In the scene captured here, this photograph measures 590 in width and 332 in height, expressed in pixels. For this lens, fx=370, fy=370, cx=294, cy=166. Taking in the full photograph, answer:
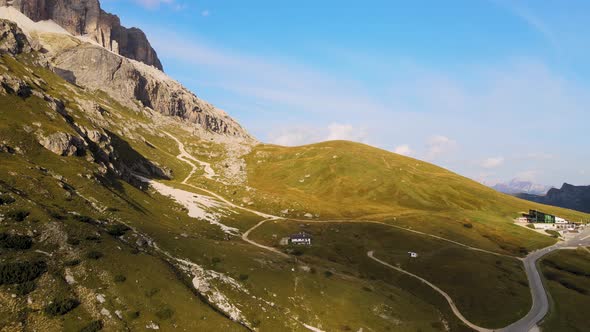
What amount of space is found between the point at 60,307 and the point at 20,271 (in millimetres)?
8767

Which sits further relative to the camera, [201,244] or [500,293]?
[500,293]

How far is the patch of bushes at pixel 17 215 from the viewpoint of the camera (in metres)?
64.9

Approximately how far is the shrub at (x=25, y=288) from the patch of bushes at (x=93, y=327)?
386 inches

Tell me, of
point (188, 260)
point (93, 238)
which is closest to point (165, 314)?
point (93, 238)

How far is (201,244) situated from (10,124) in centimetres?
7401

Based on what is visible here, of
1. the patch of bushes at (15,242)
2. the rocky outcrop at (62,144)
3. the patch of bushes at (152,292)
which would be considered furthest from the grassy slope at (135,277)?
the rocky outcrop at (62,144)

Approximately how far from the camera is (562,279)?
130625mm

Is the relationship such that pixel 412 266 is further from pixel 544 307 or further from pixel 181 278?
pixel 181 278

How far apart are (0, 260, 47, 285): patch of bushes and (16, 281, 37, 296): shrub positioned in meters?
0.81

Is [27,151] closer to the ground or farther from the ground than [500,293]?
farther from the ground

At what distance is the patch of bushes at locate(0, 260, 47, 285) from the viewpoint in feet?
167

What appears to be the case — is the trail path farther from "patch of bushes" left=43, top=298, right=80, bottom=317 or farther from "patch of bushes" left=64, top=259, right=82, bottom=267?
"patch of bushes" left=64, top=259, right=82, bottom=267

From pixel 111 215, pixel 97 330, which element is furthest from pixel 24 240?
pixel 111 215

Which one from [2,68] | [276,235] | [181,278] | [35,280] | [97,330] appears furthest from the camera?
[2,68]
